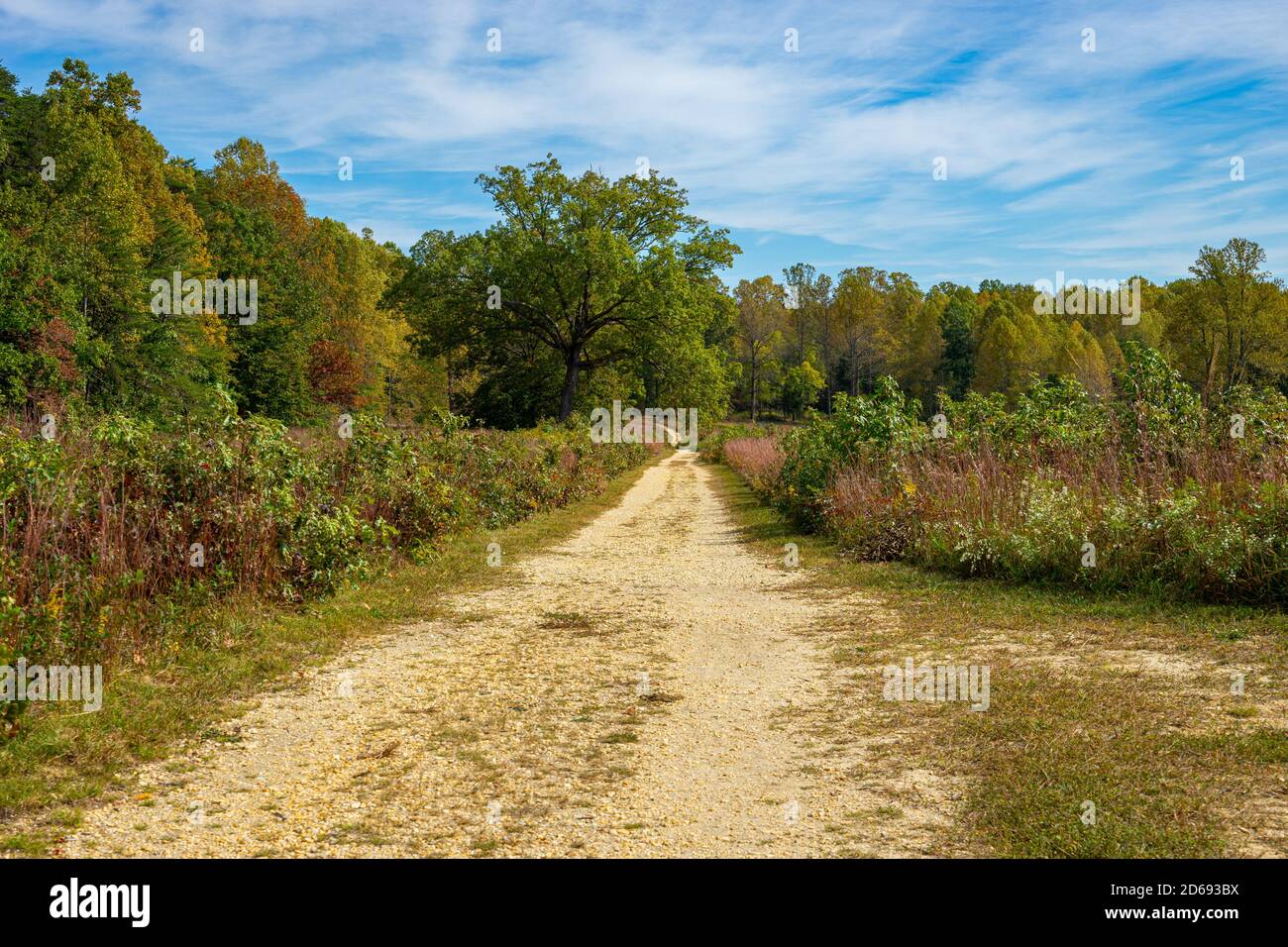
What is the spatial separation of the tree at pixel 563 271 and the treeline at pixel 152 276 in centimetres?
913

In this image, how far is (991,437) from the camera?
14594mm

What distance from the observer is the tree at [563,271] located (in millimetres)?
40281

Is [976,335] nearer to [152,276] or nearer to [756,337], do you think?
[756,337]

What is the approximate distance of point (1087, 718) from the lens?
5723 millimetres

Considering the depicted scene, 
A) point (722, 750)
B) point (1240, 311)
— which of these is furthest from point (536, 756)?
point (1240, 311)

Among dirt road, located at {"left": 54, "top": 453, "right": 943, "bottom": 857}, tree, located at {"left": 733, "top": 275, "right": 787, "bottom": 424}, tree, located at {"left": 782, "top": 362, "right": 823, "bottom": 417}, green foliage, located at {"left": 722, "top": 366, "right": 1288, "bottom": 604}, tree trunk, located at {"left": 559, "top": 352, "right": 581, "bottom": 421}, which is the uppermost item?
tree, located at {"left": 733, "top": 275, "right": 787, "bottom": 424}

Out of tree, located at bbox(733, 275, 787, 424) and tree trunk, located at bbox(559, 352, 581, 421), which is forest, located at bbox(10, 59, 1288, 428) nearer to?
tree trunk, located at bbox(559, 352, 581, 421)

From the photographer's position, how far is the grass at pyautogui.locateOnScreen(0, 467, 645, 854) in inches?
185

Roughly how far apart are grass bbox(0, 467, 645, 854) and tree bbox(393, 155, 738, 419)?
98.9 ft

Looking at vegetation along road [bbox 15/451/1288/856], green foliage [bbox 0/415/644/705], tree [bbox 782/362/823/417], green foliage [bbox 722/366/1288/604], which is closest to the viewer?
vegetation along road [bbox 15/451/1288/856]

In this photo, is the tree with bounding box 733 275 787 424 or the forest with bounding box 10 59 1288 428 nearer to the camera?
the forest with bounding box 10 59 1288 428

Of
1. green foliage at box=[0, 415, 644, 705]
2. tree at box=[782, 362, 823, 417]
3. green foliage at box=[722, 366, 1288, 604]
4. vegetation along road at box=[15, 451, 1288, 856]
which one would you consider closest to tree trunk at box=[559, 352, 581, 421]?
green foliage at box=[722, 366, 1288, 604]

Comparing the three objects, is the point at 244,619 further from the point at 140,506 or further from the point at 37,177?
the point at 37,177
